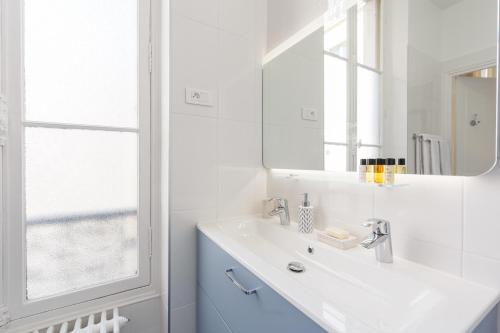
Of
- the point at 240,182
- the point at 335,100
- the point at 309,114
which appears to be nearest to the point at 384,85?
the point at 335,100

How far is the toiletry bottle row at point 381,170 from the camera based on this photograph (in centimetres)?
73

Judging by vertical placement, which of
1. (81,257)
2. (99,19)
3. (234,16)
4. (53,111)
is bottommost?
(81,257)

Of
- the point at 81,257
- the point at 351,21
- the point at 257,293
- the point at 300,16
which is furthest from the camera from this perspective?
the point at 300,16

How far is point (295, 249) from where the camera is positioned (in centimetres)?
97

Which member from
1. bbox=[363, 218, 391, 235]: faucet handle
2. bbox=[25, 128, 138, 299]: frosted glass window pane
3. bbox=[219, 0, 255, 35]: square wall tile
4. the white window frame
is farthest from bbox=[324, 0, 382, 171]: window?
bbox=[25, 128, 138, 299]: frosted glass window pane

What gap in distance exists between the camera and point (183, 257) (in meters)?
1.11

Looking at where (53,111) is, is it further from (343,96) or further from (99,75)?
(343,96)

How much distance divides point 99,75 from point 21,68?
0.26 m

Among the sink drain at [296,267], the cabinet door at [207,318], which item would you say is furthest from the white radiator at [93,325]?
the sink drain at [296,267]

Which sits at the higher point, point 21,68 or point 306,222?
point 21,68

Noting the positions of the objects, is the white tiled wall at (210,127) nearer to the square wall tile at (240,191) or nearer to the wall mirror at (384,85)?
the square wall tile at (240,191)

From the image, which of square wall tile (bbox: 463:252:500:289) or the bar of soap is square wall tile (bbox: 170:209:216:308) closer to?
the bar of soap

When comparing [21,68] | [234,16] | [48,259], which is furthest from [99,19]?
[48,259]

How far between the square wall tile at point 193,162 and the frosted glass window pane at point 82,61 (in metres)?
0.27
